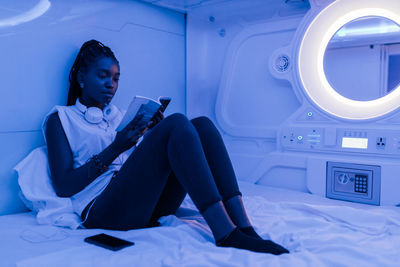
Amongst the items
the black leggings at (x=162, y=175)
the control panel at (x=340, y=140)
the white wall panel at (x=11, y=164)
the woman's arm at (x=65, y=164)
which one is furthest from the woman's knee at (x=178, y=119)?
the control panel at (x=340, y=140)

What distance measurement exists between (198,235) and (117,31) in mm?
1092

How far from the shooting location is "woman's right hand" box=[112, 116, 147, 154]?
1.16 metres

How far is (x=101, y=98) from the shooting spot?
1406 millimetres

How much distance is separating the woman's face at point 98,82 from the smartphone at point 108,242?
576mm

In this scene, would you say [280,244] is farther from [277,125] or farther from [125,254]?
[277,125]

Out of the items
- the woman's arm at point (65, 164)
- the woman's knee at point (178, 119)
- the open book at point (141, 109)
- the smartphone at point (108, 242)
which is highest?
the open book at point (141, 109)

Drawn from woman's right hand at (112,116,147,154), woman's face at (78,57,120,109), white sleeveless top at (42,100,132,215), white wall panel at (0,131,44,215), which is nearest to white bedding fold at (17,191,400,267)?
white sleeveless top at (42,100,132,215)

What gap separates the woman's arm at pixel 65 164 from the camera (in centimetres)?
117

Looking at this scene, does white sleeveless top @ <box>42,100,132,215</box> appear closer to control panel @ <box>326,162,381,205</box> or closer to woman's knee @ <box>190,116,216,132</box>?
woman's knee @ <box>190,116,216,132</box>

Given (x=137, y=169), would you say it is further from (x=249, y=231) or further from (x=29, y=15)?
(x=29, y=15)

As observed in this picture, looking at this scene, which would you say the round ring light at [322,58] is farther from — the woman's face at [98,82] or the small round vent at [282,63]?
the woman's face at [98,82]

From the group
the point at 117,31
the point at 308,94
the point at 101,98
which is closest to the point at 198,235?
the point at 101,98

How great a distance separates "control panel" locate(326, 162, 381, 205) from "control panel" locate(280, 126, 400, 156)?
3.2 inches

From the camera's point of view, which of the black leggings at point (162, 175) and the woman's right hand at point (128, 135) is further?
the woman's right hand at point (128, 135)
